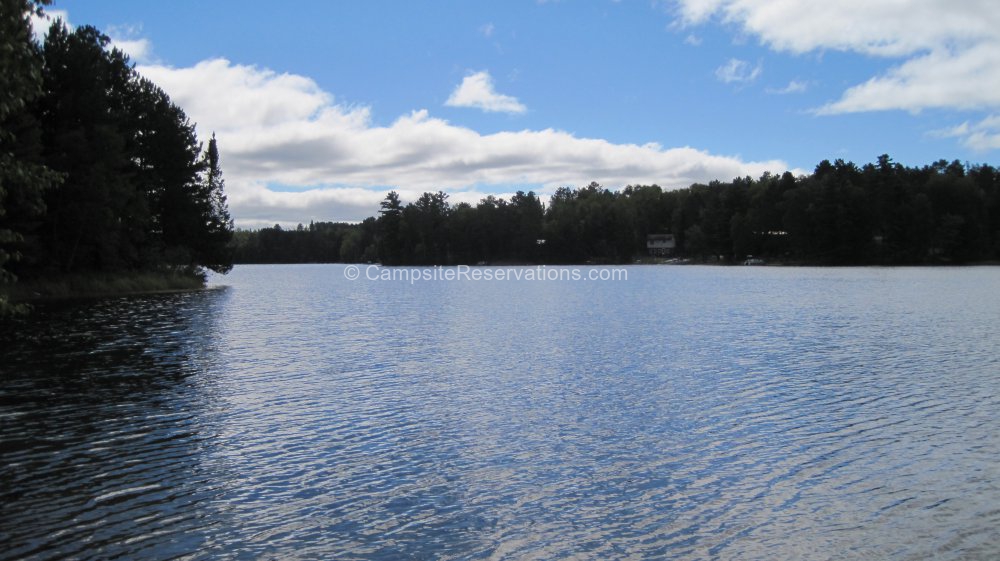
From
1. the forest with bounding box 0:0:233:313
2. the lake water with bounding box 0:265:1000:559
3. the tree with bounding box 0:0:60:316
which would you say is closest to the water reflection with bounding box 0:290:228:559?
the lake water with bounding box 0:265:1000:559

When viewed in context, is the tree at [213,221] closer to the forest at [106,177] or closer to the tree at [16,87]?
the forest at [106,177]

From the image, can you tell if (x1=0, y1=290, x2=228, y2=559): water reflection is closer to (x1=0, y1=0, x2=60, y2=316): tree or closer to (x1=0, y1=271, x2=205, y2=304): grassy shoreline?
(x1=0, y1=0, x2=60, y2=316): tree

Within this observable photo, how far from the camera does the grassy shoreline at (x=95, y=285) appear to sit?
5262 centimetres

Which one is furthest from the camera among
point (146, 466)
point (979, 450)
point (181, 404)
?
point (181, 404)

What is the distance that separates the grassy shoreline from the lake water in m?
24.9

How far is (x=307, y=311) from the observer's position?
51594 millimetres

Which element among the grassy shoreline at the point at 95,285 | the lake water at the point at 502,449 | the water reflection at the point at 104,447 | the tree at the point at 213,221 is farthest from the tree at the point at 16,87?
the tree at the point at 213,221

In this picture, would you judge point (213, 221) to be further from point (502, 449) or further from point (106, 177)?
point (502, 449)

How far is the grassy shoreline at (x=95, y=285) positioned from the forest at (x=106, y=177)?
18.7 inches

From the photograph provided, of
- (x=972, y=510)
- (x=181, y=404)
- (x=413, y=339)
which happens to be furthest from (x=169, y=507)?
(x=413, y=339)

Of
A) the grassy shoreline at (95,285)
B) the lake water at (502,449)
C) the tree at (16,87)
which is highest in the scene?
the tree at (16,87)

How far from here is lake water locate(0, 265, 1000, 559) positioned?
9.78m

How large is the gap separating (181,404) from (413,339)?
15.7m

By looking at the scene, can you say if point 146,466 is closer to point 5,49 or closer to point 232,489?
point 232,489
